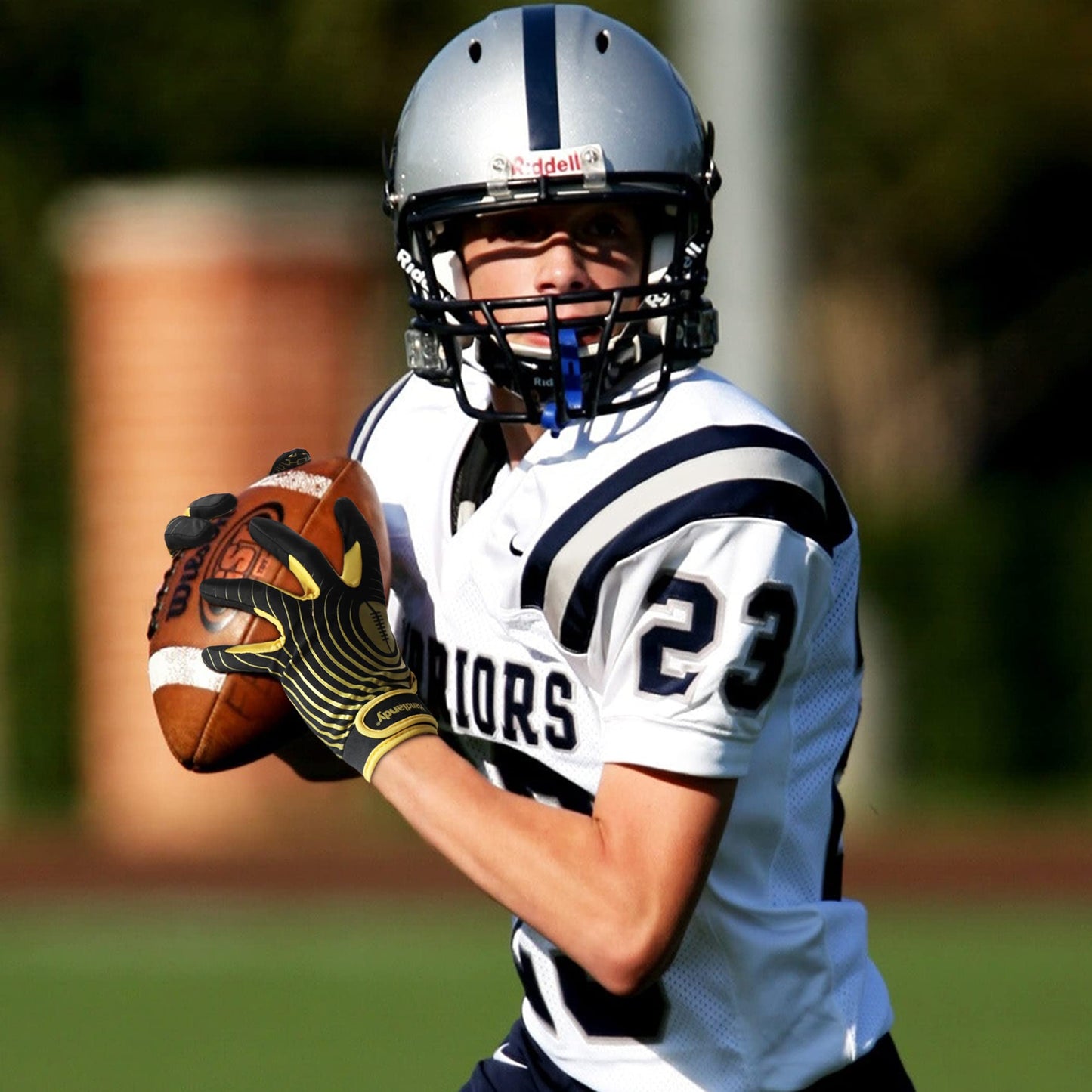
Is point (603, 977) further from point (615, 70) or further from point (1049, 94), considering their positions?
point (1049, 94)

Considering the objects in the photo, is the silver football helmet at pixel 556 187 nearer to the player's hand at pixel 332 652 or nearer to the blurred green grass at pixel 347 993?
the player's hand at pixel 332 652

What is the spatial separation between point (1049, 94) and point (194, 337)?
212 inches

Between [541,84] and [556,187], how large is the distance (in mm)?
176

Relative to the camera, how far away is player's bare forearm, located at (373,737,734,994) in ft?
9.05

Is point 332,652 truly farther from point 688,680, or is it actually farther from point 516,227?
point 516,227

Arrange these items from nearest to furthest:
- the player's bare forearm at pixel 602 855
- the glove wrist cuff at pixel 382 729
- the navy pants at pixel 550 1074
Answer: the player's bare forearm at pixel 602 855
the glove wrist cuff at pixel 382 729
the navy pants at pixel 550 1074

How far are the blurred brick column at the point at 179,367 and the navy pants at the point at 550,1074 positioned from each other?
807 centimetres

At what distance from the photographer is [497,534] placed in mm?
3061

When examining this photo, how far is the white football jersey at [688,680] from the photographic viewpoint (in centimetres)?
280

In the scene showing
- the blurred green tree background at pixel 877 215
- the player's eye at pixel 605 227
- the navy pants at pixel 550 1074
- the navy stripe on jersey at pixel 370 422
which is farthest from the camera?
the blurred green tree background at pixel 877 215

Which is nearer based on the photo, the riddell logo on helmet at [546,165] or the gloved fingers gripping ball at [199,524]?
the riddell logo on helmet at [546,165]

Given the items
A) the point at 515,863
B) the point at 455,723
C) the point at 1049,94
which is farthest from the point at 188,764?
the point at 1049,94

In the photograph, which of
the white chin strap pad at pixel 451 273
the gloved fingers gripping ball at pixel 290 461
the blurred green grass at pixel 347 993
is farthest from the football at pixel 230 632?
the blurred green grass at pixel 347 993

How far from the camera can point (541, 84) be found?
3.14 metres
